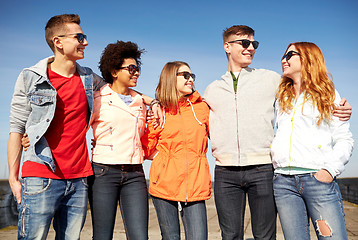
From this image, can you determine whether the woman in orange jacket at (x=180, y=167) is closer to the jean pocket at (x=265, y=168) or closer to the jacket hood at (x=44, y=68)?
the jean pocket at (x=265, y=168)

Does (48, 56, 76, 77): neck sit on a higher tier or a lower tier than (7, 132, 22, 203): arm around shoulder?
higher

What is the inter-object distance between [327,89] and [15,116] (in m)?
3.01

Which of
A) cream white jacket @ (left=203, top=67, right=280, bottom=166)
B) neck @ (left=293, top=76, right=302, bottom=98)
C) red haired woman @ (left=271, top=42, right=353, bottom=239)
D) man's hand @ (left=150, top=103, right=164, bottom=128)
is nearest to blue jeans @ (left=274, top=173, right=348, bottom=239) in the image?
red haired woman @ (left=271, top=42, right=353, bottom=239)

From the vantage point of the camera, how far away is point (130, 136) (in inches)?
140

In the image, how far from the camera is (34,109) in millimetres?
3100

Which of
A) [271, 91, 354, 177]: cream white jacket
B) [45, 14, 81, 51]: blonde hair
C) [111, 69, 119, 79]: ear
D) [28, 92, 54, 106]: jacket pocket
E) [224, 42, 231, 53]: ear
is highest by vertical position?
[45, 14, 81, 51]: blonde hair

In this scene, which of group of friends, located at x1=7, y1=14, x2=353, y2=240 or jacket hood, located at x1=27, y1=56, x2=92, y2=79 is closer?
group of friends, located at x1=7, y1=14, x2=353, y2=240

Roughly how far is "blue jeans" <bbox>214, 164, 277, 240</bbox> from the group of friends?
1cm

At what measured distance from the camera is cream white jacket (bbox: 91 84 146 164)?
345cm

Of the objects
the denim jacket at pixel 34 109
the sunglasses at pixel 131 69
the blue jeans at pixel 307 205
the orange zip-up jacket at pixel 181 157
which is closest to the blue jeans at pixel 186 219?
the orange zip-up jacket at pixel 181 157

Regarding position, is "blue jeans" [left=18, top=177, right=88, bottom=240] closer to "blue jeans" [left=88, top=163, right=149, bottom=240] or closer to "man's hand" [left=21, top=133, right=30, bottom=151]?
"blue jeans" [left=88, top=163, right=149, bottom=240]

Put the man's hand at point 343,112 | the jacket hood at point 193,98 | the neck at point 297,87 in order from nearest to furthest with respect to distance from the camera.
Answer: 1. the man's hand at point 343,112
2. the neck at point 297,87
3. the jacket hood at point 193,98

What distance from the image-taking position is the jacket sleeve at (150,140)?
12.3 feet

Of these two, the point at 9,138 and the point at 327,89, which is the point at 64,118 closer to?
the point at 9,138
